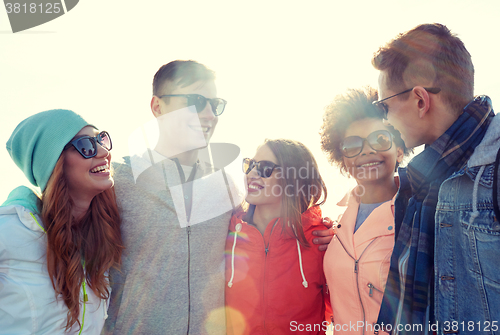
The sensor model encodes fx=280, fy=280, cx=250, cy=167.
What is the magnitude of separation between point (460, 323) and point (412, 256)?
49 cm

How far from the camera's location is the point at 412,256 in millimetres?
2131

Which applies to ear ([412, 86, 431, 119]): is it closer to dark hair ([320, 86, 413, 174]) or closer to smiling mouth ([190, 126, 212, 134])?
dark hair ([320, 86, 413, 174])

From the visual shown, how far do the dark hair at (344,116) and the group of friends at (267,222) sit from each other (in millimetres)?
21

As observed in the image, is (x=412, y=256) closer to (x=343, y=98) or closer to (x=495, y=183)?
(x=495, y=183)

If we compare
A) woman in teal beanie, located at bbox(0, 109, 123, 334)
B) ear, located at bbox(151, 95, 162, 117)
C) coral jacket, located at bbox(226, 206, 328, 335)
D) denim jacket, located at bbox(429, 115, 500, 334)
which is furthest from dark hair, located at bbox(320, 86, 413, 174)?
woman in teal beanie, located at bbox(0, 109, 123, 334)

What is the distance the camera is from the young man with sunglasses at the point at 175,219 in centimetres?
271

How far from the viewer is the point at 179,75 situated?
3.39 m

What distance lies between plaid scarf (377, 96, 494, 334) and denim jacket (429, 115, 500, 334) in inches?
4.4

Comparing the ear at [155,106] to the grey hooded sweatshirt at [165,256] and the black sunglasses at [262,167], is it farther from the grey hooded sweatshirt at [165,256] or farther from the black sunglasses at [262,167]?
the black sunglasses at [262,167]

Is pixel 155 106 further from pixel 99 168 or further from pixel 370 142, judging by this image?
pixel 370 142

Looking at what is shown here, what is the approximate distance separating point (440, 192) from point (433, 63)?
976 mm

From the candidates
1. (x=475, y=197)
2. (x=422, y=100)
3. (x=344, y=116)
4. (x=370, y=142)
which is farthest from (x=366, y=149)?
(x=475, y=197)

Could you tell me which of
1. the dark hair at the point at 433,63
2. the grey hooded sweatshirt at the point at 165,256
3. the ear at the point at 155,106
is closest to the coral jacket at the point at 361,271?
the dark hair at the point at 433,63

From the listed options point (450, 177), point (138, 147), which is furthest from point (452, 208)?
point (138, 147)
